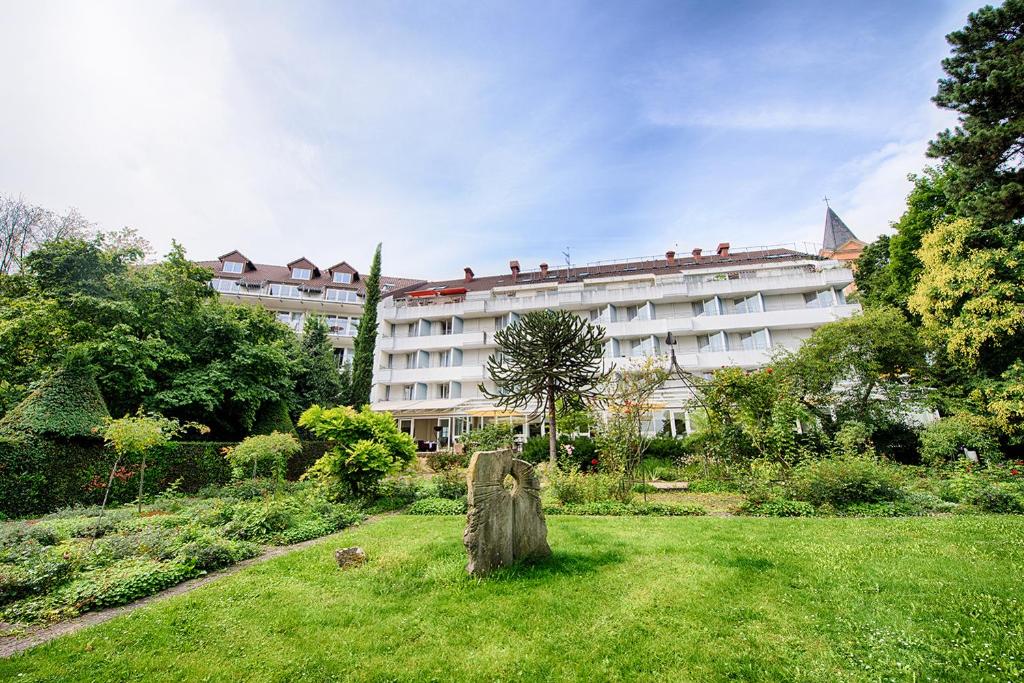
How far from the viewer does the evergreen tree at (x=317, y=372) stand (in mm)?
30281

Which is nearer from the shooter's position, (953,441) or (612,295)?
(953,441)

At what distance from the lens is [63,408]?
13164 mm

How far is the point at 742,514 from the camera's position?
1012 cm

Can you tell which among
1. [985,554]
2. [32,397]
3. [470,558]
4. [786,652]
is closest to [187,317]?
[32,397]

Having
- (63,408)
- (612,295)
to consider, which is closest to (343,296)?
(612,295)

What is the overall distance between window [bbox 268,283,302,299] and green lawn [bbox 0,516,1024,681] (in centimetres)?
4430

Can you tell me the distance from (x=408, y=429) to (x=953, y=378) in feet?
116

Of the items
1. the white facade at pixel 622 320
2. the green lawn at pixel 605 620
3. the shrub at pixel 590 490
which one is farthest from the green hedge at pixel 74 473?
the white facade at pixel 622 320

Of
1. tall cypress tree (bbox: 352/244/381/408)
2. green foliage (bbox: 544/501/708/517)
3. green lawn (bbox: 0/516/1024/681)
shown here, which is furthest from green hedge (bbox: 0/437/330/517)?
tall cypress tree (bbox: 352/244/381/408)

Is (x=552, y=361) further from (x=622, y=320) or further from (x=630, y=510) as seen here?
(x=622, y=320)

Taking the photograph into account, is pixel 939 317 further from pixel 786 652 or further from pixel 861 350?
pixel 786 652

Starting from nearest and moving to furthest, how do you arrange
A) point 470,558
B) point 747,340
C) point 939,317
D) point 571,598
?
1. point 571,598
2. point 470,558
3. point 939,317
4. point 747,340

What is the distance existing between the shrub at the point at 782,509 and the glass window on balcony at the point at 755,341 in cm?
2354

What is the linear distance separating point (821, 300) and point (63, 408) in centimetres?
4145
